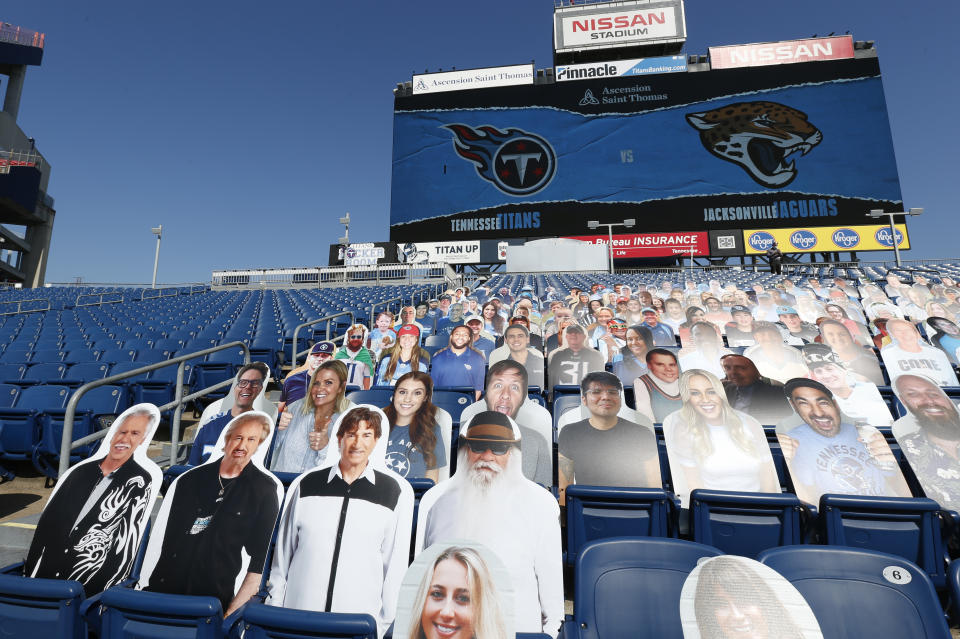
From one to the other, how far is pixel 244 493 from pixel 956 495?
13.2 feet

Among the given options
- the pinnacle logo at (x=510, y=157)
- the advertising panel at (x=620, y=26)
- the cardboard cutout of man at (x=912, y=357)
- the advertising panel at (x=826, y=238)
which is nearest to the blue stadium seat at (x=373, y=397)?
the cardboard cutout of man at (x=912, y=357)

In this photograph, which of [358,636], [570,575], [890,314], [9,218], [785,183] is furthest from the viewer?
[9,218]

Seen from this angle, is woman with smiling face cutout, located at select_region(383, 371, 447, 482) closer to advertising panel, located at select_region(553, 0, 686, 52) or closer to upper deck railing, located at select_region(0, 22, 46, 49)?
advertising panel, located at select_region(553, 0, 686, 52)

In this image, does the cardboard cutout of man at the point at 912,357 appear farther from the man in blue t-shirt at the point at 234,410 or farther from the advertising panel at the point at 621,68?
the advertising panel at the point at 621,68

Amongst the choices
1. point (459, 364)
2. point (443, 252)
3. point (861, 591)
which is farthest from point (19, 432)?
point (443, 252)

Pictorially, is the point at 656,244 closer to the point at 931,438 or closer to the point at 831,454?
the point at 931,438

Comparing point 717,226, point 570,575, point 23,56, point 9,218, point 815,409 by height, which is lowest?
point 570,575

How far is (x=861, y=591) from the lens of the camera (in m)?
1.60

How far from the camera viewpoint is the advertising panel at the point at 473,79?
30.5 m

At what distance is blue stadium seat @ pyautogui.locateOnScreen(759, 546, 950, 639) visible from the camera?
60.6 inches

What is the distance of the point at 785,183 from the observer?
2566 centimetres

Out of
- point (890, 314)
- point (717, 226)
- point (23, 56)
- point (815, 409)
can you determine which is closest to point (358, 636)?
point (815, 409)

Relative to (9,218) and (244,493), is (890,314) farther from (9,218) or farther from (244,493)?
(9,218)

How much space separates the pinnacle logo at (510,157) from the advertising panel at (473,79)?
4021 millimetres
